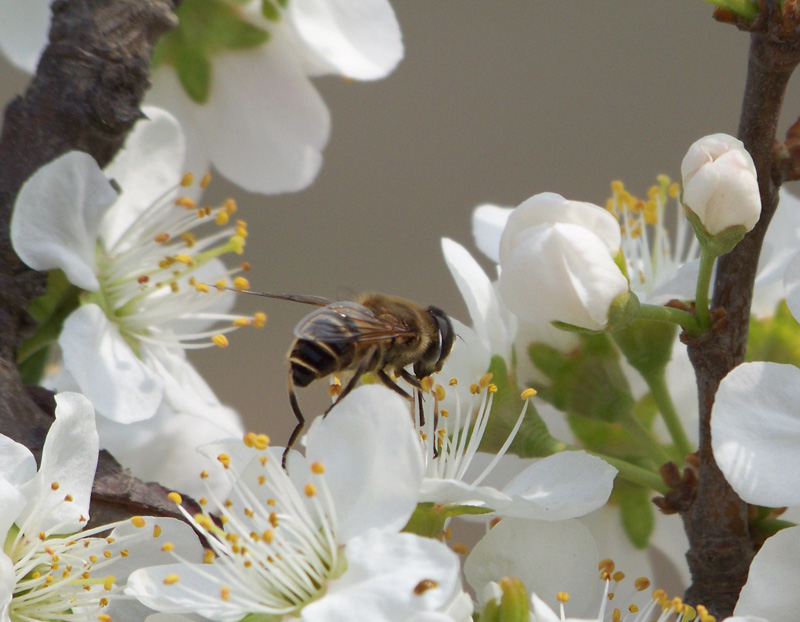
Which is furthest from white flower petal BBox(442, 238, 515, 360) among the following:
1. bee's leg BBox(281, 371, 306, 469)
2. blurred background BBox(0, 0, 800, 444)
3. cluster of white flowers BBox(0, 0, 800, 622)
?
blurred background BBox(0, 0, 800, 444)

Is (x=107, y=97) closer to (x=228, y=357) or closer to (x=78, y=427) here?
(x=78, y=427)

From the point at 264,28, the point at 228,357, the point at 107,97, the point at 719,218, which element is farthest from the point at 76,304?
the point at 228,357

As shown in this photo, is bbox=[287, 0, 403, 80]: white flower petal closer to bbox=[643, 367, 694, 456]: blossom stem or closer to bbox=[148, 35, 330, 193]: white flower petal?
bbox=[148, 35, 330, 193]: white flower petal

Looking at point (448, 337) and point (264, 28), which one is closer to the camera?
point (448, 337)

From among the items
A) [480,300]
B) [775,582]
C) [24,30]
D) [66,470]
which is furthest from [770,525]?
[24,30]

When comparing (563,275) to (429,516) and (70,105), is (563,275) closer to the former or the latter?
(429,516)

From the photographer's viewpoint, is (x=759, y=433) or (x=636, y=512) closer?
(x=759, y=433)
